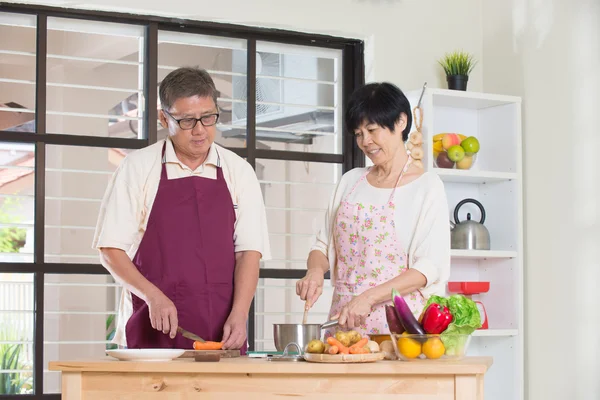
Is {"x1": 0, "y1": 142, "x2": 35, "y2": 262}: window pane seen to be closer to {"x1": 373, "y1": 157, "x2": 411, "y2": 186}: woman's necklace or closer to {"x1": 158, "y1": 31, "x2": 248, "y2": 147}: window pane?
{"x1": 158, "y1": 31, "x2": 248, "y2": 147}: window pane

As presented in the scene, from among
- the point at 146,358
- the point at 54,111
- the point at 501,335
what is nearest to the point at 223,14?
→ the point at 54,111

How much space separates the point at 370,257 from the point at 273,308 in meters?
1.58

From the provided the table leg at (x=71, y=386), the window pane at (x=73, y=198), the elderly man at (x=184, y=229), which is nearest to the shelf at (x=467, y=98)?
the window pane at (x=73, y=198)

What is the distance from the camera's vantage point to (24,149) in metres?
4.01

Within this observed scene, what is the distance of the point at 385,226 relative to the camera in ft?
9.36

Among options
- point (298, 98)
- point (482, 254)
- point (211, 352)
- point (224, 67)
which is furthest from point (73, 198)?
point (211, 352)

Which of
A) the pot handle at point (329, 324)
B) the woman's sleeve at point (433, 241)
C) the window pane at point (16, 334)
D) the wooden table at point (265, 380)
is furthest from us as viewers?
the window pane at point (16, 334)

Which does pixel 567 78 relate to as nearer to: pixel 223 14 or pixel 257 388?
pixel 223 14

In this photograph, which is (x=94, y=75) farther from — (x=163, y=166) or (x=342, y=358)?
(x=342, y=358)

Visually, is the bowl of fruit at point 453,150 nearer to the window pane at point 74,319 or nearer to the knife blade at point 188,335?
the window pane at point 74,319

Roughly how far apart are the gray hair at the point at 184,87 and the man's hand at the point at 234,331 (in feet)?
2.16

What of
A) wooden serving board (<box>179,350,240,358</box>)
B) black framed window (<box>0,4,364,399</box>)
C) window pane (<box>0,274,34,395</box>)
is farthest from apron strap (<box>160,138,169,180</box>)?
window pane (<box>0,274,34,395</box>)

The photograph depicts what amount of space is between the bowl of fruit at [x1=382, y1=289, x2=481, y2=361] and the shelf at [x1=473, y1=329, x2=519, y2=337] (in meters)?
1.87

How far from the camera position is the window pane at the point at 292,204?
14.5 ft
